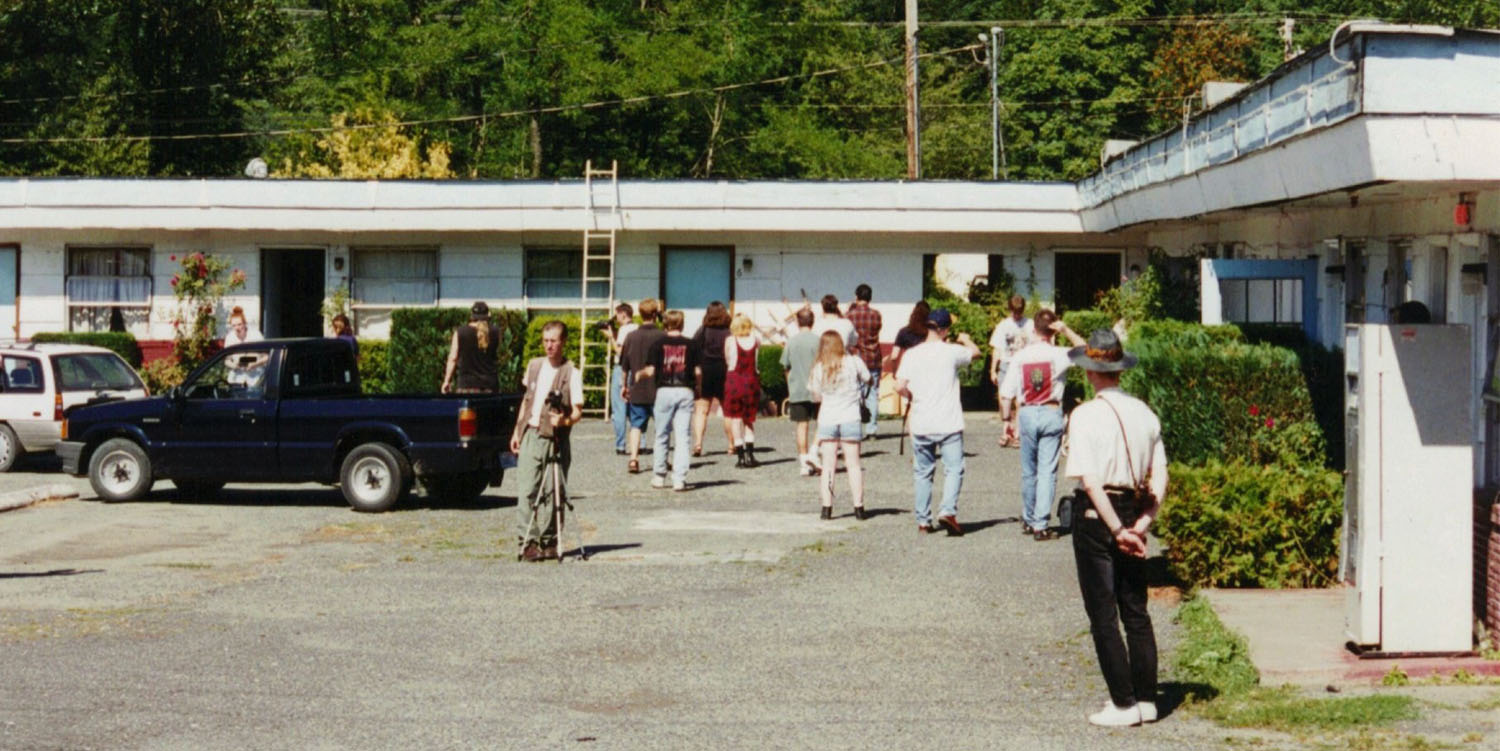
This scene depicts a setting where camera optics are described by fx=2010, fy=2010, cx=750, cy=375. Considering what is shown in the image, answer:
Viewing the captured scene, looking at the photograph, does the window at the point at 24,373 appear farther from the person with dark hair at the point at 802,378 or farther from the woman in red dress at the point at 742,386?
the person with dark hair at the point at 802,378

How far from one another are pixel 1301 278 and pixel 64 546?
12.5 meters

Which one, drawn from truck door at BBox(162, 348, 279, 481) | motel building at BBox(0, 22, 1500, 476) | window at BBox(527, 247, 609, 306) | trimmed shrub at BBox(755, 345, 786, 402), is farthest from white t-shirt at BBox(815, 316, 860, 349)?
window at BBox(527, 247, 609, 306)

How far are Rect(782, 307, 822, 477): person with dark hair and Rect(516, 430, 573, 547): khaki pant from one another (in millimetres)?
5884

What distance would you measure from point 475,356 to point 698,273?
11650mm

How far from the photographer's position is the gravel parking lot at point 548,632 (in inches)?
375

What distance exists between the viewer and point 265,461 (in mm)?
19234

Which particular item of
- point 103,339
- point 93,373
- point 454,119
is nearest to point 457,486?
point 93,373

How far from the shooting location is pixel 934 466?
16406 millimetres

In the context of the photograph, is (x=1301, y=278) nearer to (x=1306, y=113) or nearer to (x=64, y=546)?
(x=1306, y=113)

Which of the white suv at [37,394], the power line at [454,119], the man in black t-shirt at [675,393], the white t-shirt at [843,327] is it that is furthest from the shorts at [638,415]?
the power line at [454,119]

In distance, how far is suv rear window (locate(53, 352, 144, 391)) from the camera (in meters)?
23.4

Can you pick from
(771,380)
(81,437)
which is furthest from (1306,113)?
(771,380)

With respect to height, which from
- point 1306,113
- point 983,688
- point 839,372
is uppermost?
point 1306,113

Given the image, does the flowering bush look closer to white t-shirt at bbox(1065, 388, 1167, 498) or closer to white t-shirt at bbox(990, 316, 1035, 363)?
white t-shirt at bbox(990, 316, 1035, 363)
